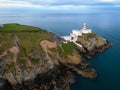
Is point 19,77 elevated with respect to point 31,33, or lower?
lower

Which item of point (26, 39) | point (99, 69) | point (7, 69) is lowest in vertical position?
point (99, 69)

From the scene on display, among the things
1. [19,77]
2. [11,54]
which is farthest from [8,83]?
[11,54]

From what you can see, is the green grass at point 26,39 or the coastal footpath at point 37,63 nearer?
the coastal footpath at point 37,63

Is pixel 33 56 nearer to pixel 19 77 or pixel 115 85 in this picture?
pixel 19 77

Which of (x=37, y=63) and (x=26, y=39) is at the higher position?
(x=26, y=39)

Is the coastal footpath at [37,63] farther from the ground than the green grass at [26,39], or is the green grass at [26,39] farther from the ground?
the green grass at [26,39]

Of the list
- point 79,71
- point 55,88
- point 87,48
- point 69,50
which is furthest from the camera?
point 87,48

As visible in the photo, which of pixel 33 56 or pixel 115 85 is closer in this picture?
pixel 115 85

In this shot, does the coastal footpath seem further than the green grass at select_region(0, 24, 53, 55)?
No
